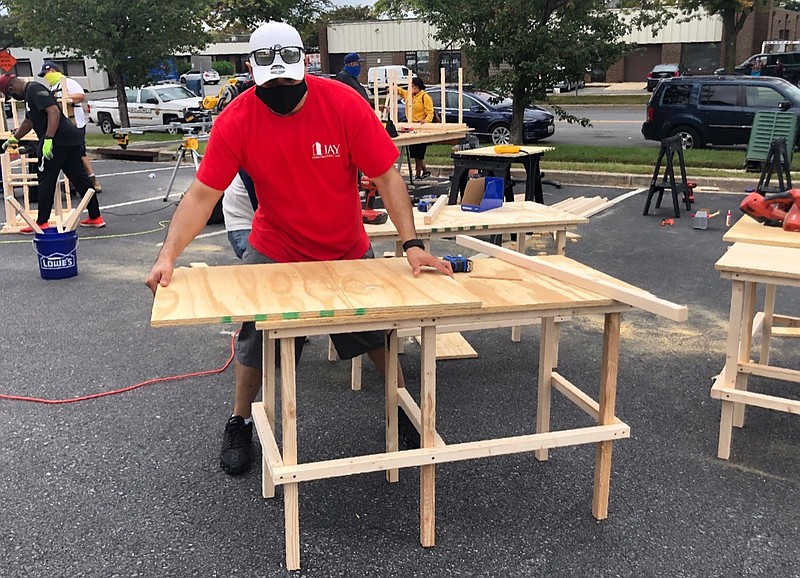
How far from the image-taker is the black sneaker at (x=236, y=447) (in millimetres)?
3645

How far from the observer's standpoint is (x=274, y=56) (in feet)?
10.0

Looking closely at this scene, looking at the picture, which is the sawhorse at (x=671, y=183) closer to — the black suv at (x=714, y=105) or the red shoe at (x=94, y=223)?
the black suv at (x=714, y=105)

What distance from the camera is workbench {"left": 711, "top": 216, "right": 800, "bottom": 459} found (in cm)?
349

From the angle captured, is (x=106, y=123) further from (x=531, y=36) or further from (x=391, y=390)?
(x=391, y=390)

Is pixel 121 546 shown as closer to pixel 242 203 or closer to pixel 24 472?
pixel 24 472

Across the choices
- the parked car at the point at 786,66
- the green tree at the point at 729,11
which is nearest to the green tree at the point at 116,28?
the green tree at the point at 729,11

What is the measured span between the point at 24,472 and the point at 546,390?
2.56 meters

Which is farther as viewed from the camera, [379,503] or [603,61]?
[603,61]

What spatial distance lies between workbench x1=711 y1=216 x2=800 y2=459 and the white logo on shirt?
183 centimetres

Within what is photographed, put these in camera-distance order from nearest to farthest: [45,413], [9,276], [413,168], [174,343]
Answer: [45,413]
[174,343]
[9,276]
[413,168]

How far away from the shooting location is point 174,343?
550 centimetres

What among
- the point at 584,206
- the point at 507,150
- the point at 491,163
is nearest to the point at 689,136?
the point at 584,206

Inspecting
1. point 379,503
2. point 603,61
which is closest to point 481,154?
point 379,503

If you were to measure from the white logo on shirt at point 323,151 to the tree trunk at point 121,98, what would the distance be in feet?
67.0
